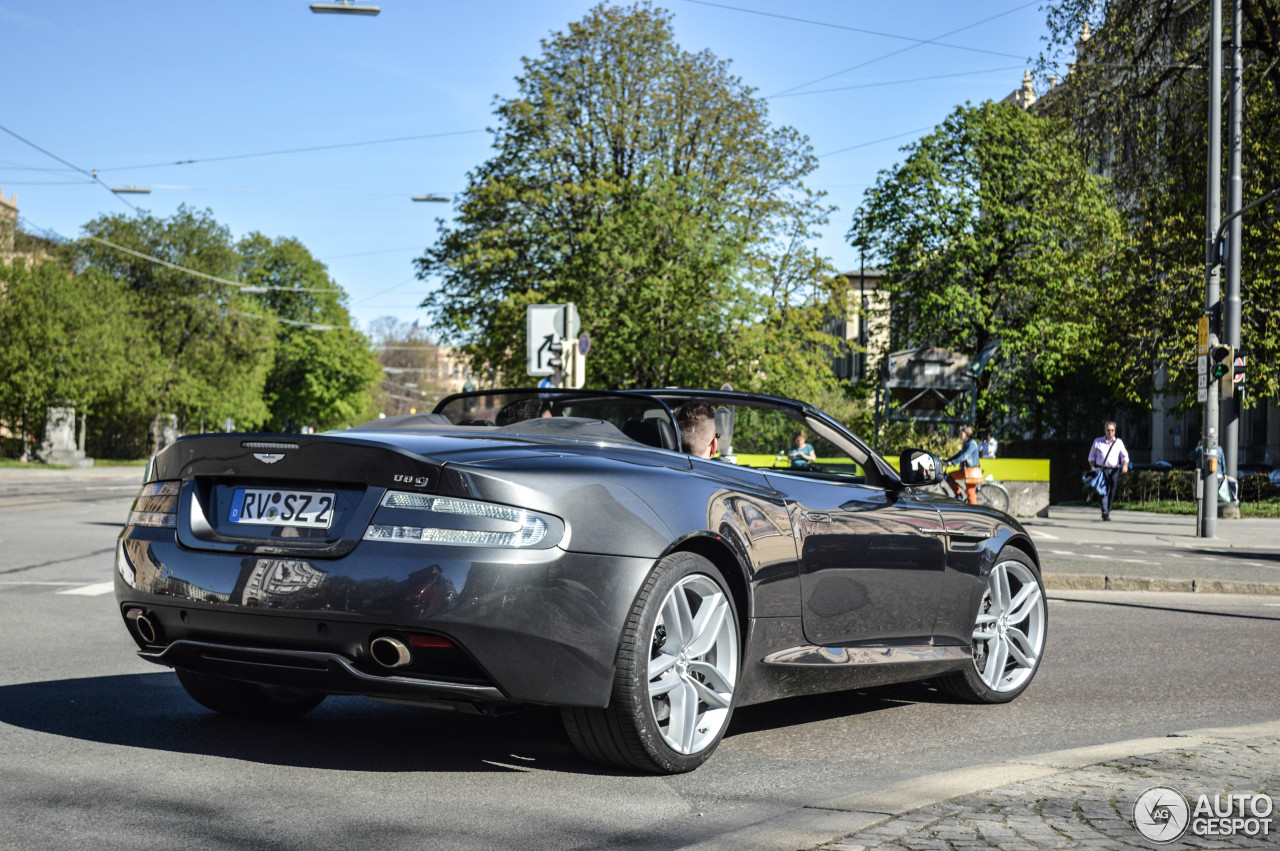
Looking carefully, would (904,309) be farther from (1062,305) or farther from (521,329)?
(521,329)

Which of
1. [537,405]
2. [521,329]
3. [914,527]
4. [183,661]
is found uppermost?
[521,329]

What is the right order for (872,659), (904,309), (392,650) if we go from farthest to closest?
1. (904,309)
2. (872,659)
3. (392,650)

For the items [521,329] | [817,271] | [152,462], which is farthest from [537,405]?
[817,271]

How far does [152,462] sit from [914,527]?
120 inches

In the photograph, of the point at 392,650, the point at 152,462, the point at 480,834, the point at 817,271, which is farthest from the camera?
the point at 817,271

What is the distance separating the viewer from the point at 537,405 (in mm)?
5863

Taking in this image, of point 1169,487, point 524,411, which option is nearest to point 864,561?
point 524,411

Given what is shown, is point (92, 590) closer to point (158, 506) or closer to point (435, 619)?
point (158, 506)

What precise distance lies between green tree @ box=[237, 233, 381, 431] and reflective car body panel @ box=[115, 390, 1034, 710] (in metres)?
78.4

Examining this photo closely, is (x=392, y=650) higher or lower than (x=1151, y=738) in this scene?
higher

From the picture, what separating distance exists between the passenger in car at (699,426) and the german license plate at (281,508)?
194 cm

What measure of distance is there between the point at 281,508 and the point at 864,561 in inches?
91.3

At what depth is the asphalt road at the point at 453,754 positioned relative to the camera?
3.92 meters

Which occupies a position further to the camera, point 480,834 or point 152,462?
point 152,462
